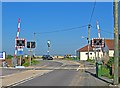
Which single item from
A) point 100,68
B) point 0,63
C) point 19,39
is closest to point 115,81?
point 100,68

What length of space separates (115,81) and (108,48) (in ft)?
208

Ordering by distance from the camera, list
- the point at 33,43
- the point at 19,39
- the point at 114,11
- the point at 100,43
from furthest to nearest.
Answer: the point at 33,43 → the point at 19,39 → the point at 100,43 → the point at 114,11

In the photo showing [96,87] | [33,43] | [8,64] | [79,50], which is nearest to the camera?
[96,87]

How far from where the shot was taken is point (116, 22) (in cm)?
1978

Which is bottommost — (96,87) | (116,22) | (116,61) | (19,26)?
(96,87)

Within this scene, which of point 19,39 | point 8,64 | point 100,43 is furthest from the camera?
point 8,64

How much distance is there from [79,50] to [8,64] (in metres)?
52.2

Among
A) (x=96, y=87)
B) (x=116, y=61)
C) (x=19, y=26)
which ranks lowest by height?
(x=96, y=87)

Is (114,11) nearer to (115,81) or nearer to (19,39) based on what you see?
(115,81)

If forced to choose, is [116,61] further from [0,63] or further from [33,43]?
[33,43]

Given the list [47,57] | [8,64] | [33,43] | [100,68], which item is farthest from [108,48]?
[100,68]

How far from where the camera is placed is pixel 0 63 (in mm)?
51312

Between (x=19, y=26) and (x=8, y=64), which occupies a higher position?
(x=19, y=26)

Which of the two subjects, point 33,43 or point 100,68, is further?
point 33,43
